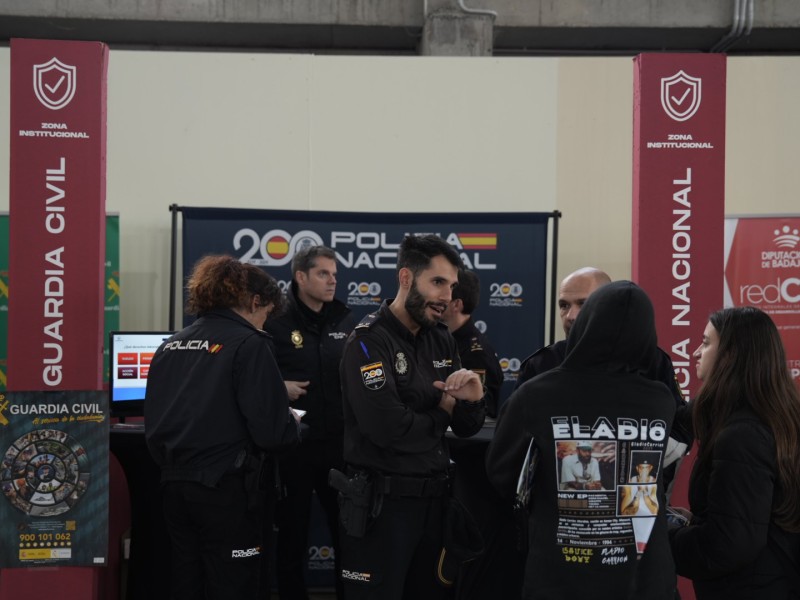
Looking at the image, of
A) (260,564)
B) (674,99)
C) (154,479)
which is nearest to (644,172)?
(674,99)

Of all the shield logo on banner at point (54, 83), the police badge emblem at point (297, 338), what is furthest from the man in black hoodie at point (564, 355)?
the shield logo on banner at point (54, 83)

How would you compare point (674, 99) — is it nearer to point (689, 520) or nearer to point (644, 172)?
point (644, 172)

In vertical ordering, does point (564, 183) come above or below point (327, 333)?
above

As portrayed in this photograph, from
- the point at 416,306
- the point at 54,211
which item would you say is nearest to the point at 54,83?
the point at 54,211

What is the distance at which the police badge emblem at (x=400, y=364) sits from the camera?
8.45ft

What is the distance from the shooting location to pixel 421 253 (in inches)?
103

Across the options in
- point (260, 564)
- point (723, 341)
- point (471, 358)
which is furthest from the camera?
point (471, 358)

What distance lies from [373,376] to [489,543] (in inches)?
36.1

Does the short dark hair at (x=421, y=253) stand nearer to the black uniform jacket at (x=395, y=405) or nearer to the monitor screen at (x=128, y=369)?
the black uniform jacket at (x=395, y=405)

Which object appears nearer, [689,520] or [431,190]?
[689,520]

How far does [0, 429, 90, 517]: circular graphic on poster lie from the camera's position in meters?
3.06

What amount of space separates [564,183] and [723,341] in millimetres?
3583

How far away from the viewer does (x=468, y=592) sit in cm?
302

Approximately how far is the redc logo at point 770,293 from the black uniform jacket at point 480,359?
2334mm
